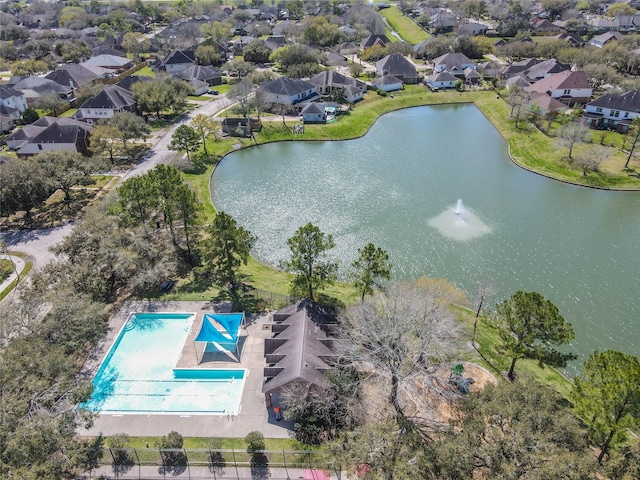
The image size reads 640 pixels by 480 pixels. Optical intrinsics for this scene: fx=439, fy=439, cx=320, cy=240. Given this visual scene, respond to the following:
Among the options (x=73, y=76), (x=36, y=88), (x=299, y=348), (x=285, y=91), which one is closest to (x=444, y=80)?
(x=285, y=91)

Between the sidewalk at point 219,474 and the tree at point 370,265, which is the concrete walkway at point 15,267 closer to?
the sidewalk at point 219,474

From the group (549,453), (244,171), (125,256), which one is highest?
(549,453)

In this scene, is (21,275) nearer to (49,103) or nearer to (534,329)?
(534,329)

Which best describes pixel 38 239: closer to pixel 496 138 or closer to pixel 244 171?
pixel 244 171

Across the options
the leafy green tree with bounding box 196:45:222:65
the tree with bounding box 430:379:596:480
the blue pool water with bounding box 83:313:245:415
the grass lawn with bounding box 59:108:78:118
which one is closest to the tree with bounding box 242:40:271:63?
the leafy green tree with bounding box 196:45:222:65

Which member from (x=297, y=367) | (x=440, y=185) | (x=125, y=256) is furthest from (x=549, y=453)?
(x=440, y=185)

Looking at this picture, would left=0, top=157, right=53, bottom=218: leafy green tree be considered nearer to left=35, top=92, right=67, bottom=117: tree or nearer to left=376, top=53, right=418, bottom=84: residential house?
left=35, top=92, right=67, bottom=117: tree
